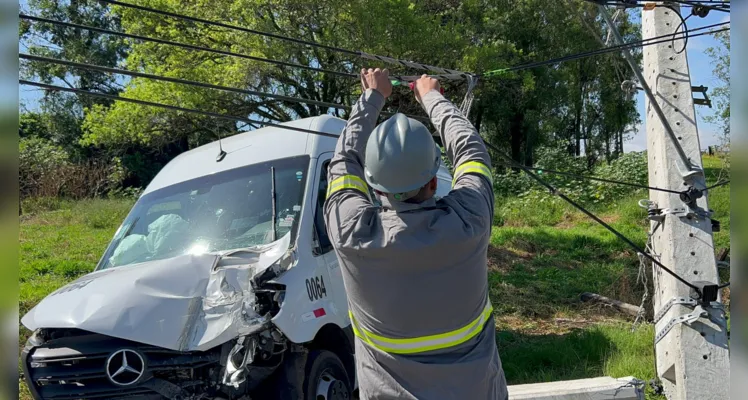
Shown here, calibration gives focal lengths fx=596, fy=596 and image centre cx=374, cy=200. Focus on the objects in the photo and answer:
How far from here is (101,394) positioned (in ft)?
11.6

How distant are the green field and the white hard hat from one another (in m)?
4.49

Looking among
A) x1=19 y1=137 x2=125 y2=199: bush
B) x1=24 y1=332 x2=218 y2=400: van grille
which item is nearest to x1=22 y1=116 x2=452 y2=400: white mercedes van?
x1=24 y1=332 x2=218 y2=400: van grille

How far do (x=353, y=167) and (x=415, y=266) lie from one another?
0.55 metres

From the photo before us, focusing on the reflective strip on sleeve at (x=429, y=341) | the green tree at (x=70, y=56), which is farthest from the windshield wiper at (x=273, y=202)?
the green tree at (x=70, y=56)

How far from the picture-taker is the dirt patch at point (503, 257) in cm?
1204

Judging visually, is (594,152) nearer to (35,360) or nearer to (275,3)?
(275,3)

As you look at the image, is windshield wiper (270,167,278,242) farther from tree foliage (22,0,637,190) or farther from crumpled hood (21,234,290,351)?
tree foliage (22,0,637,190)

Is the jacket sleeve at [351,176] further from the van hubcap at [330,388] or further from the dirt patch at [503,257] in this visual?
the dirt patch at [503,257]

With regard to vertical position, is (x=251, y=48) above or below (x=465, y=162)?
above

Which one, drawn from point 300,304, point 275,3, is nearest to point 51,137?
point 275,3

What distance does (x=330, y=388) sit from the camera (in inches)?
173

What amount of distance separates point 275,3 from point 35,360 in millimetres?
10915

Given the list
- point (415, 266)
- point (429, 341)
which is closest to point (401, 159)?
point (415, 266)

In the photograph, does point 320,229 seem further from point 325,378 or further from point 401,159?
point 401,159
